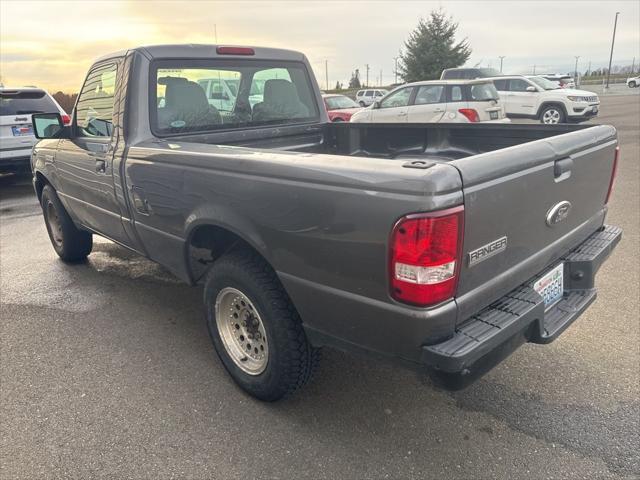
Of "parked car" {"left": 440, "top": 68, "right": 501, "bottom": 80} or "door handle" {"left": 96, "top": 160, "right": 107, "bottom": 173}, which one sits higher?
"parked car" {"left": 440, "top": 68, "right": 501, "bottom": 80}

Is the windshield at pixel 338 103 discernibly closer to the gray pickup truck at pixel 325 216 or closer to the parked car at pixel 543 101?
the parked car at pixel 543 101

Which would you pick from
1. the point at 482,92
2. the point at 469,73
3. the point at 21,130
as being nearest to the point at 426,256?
the point at 21,130

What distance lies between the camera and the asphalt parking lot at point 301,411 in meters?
2.41

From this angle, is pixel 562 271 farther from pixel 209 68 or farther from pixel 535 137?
pixel 209 68

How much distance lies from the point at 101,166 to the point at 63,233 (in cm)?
179

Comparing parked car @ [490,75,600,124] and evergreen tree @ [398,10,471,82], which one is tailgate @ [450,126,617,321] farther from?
evergreen tree @ [398,10,471,82]

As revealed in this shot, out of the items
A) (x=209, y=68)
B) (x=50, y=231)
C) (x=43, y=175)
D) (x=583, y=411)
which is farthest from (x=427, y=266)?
(x=50, y=231)

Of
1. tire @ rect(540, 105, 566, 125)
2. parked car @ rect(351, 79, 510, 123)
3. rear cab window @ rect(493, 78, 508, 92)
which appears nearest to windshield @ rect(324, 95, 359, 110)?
parked car @ rect(351, 79, 510, 123)

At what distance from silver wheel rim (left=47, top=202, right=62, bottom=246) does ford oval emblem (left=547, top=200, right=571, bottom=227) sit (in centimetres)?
463

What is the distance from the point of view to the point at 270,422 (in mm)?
2727

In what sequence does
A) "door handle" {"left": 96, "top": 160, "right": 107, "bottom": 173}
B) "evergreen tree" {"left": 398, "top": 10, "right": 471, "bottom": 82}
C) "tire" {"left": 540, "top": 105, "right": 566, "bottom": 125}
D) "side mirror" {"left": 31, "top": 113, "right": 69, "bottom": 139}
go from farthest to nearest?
"evergreen tree" {"left": 398, "top": 10, "right": 471, "bottom": 82}, "tire" {"left": 540, "top": 105, "right": 566, "bottom": 125}, "side mirror" {"left": 31, "top": 113, "right": 69, "bottom": 139}, "door handle" {"left": 96, "top": 160, "right": 107, "bottom": 173}

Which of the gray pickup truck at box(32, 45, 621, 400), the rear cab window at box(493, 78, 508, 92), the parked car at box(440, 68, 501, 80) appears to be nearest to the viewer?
the gray pickup truck at box(32, 45, 621, 400)

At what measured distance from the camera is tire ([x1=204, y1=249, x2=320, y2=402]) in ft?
8.31

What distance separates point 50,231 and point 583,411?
521 centimetres
